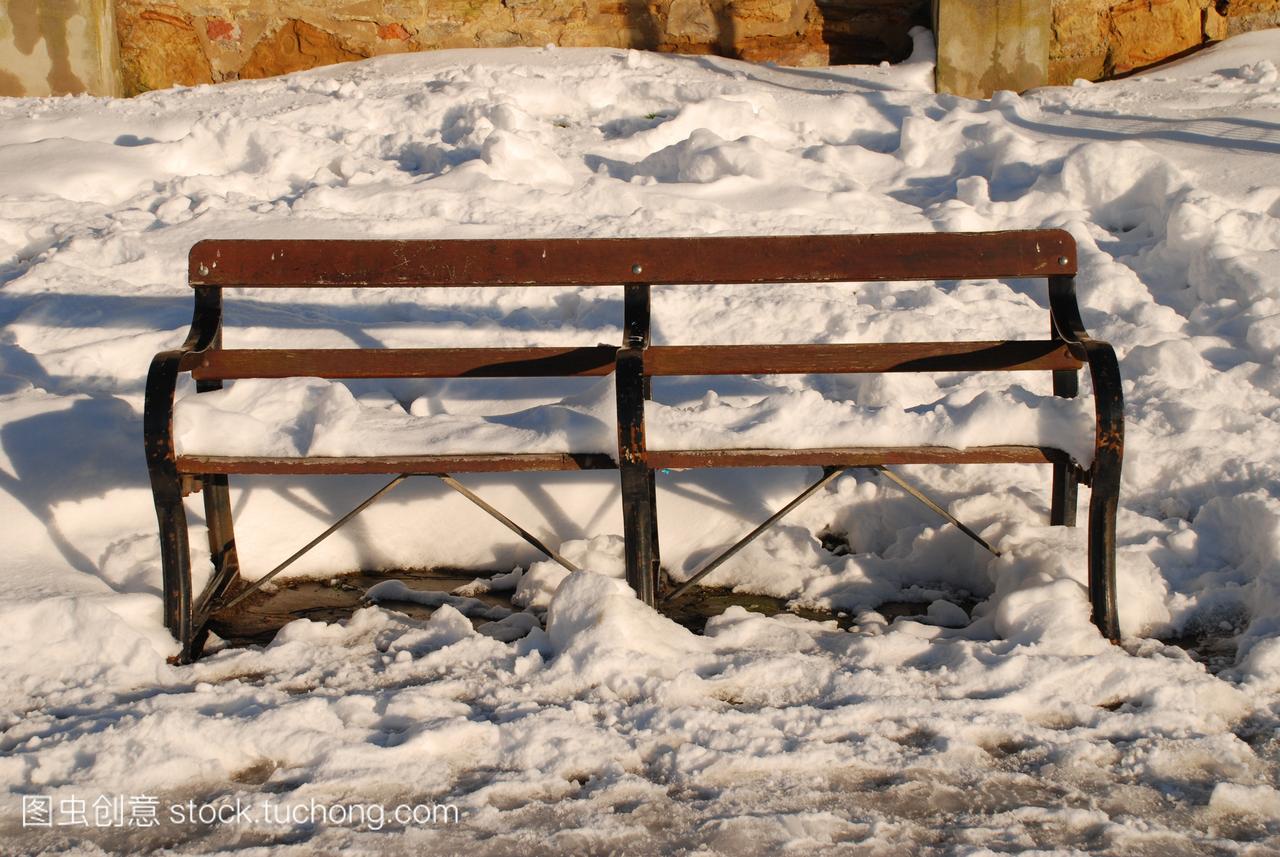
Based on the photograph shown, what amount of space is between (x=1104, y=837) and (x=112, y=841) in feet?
5.78

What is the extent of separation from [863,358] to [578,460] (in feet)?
2.64

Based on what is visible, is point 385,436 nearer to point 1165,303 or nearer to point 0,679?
point 0,679

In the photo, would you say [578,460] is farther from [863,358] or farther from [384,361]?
[863,358]

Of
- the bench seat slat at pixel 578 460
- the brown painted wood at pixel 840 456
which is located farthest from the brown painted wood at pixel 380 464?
the brown painted wood at pixel 840 456

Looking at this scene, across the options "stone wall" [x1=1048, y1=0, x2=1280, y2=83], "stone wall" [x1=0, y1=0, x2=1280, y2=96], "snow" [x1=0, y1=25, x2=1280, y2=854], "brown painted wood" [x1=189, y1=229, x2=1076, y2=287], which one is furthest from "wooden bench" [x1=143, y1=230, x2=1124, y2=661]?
"stone wall" [x1=1048, y1=0, x2=1280, y2=83]

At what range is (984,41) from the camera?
7.40 m

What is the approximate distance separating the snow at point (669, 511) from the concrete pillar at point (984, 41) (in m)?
0.87

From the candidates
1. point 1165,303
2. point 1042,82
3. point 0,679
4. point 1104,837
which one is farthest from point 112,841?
point 1042,82

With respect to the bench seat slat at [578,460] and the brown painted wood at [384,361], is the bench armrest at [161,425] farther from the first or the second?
the brown painted wood at [384,361]

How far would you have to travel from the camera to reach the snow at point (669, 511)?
2.40 meters

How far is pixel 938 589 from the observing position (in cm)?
344

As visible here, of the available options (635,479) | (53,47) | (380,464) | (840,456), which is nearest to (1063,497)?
(840,456)

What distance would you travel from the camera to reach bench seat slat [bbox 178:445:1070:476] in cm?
295

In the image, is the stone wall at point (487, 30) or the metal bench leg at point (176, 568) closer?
the metal bench leg at point (176, 568)
